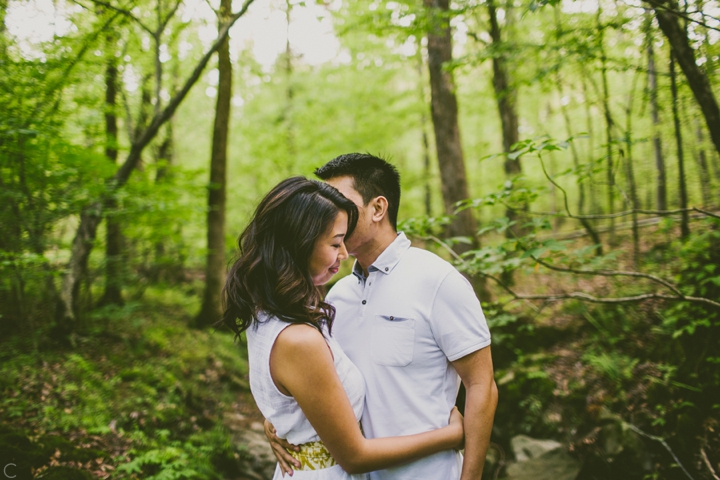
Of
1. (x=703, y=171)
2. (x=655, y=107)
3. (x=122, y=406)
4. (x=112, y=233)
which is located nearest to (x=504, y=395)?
(x=655, y=107)

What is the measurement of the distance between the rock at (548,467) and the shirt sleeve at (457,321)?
10.7 feet

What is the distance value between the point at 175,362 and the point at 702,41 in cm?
753

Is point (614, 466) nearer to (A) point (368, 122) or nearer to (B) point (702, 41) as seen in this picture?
(B) point (702, 41)

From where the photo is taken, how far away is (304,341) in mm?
1424

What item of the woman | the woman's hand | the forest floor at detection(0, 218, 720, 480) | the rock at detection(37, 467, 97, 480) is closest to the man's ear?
the woman

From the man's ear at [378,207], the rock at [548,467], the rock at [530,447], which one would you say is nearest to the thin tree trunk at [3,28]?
the man's ear at [378,207]

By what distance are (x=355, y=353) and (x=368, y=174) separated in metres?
0.97

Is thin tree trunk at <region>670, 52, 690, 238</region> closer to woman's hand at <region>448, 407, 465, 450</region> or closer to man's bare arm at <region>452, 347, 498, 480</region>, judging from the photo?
man's bare arm at <region>452, 347, 498, 480</region>

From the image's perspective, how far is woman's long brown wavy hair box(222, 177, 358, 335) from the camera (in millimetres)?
1609

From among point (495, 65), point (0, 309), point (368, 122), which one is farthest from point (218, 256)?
point (495, 65)

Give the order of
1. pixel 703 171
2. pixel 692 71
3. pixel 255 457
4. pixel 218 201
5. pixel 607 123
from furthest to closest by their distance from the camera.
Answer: pixel 218 201 < pixel 703 171 < pixel 607 123 < pixel 255 457 < pixel 692 71

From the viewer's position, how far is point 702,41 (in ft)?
10.2

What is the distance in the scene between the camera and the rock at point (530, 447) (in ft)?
Answer: 14.3

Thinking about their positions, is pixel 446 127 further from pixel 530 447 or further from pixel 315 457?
pixel 315 457
